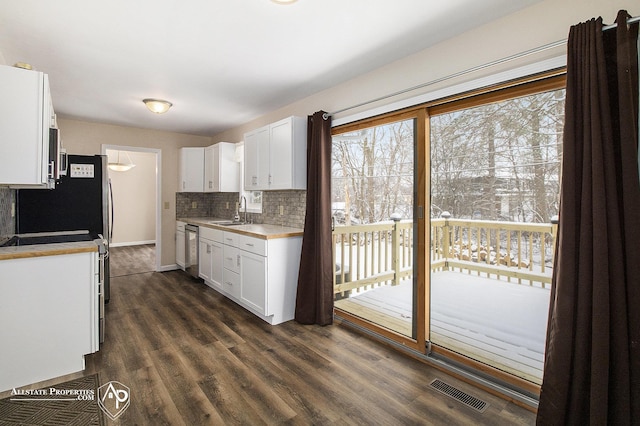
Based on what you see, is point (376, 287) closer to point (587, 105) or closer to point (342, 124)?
point (342, 124)

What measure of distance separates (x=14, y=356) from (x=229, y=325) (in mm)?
1572

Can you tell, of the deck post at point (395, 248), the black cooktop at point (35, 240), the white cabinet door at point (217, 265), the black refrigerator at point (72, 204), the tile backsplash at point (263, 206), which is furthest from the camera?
the white cabinet door at point (217, 265)

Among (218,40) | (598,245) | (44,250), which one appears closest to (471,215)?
(598,245)

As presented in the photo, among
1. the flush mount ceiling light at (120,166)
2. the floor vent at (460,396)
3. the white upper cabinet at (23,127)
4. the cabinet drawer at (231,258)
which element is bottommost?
the floor vent at (460,396)

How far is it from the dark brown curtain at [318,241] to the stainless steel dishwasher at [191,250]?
2215 mm

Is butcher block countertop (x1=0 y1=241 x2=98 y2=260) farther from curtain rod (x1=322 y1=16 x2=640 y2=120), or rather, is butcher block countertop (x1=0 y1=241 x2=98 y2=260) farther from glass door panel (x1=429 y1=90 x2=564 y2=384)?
glass door panel (x1=429 y1=90 x2=564 y2=384)

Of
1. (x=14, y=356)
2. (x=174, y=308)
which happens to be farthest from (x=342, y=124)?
(x=14, y=356)

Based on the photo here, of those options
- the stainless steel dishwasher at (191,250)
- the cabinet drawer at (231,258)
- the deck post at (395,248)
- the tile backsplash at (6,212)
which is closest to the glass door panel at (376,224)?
the deck post at (395,248)

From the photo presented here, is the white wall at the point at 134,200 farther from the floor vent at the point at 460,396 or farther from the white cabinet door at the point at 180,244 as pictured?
the floor vent at the point at 460,396

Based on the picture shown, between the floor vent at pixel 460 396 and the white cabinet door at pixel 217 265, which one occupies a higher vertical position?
the white cabinet door at pixel 217 265

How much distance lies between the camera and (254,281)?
336 centimetres

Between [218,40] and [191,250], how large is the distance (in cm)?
339

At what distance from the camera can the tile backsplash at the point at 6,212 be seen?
277cm

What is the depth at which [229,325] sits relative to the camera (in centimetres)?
324
